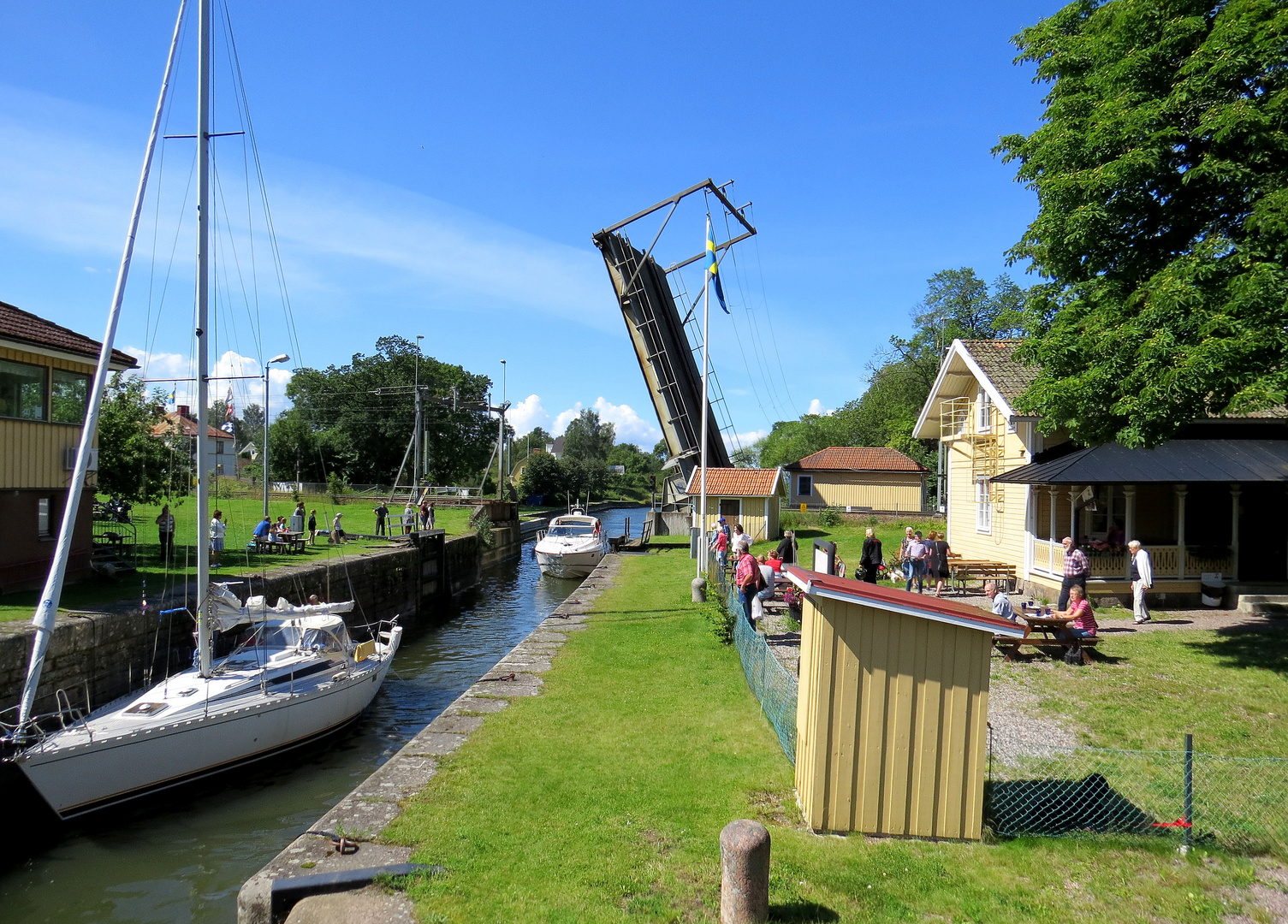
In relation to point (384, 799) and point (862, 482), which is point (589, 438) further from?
point (384, 799)

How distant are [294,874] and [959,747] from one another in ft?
16.0

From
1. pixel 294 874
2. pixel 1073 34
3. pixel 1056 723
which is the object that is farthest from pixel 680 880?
pixel 1073 34

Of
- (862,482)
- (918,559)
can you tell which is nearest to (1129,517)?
(918,559)

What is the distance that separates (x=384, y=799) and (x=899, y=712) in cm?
452

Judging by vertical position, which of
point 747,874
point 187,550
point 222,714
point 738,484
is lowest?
point 222,714

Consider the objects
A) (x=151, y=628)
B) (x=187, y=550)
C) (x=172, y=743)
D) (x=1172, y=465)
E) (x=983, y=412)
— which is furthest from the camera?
(x=983, y=412)

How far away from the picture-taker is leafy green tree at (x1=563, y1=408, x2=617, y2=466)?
131000 millimetres

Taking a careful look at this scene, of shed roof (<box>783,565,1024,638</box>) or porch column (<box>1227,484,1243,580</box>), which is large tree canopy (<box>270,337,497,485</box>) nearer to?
porch column (<box>1227,484,1243,580</box>)

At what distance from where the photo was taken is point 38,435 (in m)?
15.0

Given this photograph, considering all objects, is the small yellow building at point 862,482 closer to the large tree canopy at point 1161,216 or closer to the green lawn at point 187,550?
the green lawn at point 187,550

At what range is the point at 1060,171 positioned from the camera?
39.4 ft

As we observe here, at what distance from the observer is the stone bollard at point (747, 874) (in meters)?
4.88

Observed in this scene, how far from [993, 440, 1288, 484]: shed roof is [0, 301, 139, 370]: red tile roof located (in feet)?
58.7

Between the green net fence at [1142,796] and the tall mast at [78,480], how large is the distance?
9.83 metres
